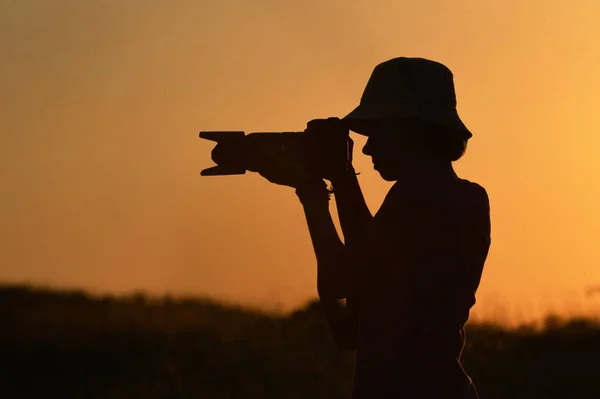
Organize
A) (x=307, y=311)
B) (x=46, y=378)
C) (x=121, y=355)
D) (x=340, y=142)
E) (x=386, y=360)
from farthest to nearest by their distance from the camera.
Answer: (x=307, y=311) < (x=121, y=355) < (x=46, y=378) < (x=340, y=142) < (x=386, y=360)

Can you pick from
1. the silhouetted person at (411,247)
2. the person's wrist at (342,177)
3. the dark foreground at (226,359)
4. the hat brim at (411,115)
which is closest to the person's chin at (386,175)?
the silhouetted person at (411,247)

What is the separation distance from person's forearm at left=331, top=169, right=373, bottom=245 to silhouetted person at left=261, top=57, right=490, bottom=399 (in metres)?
0.29

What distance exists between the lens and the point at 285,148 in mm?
3924

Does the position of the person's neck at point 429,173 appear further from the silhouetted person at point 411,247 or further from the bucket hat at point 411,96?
the bucket hat at point 411,96

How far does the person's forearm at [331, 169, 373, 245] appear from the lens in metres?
4.02

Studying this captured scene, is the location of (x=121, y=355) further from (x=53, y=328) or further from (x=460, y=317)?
(x=460, y=317)

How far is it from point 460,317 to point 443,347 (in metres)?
0.10

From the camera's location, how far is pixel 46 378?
421 inches

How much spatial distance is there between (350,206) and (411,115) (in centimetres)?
57

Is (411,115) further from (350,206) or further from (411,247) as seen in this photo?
(350,206)

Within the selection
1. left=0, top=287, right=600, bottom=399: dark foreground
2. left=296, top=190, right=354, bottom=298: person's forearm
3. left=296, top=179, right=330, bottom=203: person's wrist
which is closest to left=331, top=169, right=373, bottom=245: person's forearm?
left=296, top=179, right=330, bottom=203: person's wrist

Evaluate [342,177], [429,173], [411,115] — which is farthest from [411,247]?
[342,177]

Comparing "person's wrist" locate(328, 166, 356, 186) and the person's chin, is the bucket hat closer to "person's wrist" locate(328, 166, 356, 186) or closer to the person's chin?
the person's chin

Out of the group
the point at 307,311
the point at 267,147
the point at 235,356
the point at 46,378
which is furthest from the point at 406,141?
the point at 307,311
